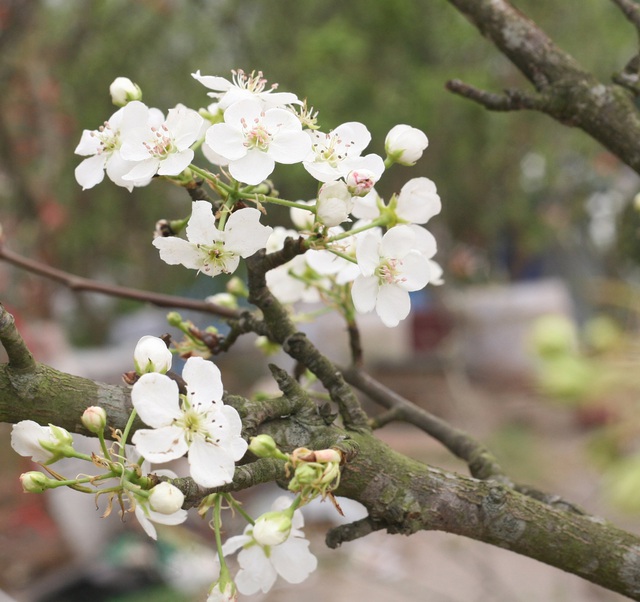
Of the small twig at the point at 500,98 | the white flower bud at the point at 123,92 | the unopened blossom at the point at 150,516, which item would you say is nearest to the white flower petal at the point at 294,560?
the unopened blossom at the point at 150,516

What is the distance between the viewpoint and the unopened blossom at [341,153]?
1.50ft

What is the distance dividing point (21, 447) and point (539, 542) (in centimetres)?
33

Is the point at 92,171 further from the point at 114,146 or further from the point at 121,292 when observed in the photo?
the point at 121,292

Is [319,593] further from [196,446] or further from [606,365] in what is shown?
[196,446]

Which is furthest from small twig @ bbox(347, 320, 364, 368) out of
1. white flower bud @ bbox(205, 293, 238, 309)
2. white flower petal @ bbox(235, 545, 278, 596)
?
white flower petal @ bbox(235, 545, 278, 596)

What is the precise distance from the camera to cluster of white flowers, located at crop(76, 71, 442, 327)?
17.8 inches

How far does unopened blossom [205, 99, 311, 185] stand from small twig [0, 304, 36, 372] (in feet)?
0.50

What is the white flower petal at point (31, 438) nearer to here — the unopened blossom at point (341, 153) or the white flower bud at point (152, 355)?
the white flower bud at point (152, 355)

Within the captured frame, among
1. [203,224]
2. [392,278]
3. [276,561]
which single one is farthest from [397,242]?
[276,561]

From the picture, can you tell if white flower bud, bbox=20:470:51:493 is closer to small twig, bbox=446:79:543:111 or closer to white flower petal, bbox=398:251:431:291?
white flower petal, bbox=398:251:431:291

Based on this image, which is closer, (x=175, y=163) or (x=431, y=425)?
(x=175, y=163)

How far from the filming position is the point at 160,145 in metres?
0.47

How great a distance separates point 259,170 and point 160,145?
0.22ft

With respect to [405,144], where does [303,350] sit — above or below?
below
